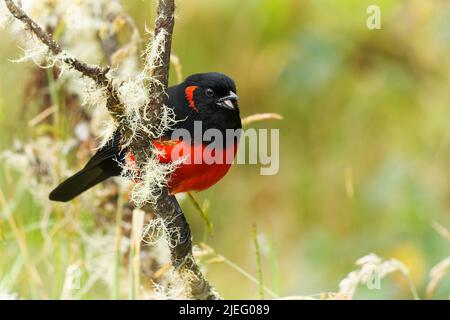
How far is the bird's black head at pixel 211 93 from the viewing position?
257cm

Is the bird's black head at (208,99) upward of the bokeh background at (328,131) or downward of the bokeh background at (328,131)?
downward

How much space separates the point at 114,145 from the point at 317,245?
6.42 ft

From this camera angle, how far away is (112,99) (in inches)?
71.7

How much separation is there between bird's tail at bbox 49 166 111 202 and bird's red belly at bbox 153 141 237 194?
0.50 meters

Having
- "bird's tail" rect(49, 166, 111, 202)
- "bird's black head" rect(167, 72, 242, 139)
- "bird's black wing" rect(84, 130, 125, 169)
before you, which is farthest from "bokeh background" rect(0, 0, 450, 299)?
"bird's black head" rect(167, 72, 242, 139)

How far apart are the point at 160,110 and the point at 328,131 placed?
2.94 meters

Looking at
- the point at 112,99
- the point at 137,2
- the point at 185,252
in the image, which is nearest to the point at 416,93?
the point at 137,2

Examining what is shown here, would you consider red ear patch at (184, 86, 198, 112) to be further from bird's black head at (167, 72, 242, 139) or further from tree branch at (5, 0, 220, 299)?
tree branch at (5, 0, 220, 299)

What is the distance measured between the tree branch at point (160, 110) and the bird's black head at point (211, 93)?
0.51 meters

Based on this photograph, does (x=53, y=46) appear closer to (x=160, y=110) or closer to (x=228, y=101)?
(x=160, y=110)

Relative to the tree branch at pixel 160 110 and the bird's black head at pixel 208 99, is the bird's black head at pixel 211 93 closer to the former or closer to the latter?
the bird's black head at pixel 208 99

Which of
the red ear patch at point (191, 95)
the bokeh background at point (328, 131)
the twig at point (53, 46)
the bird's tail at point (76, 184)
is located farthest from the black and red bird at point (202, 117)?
the bokeh background at point (328, 131)

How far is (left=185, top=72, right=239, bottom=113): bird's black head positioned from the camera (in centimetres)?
257

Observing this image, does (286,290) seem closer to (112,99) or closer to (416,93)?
(416,93)
